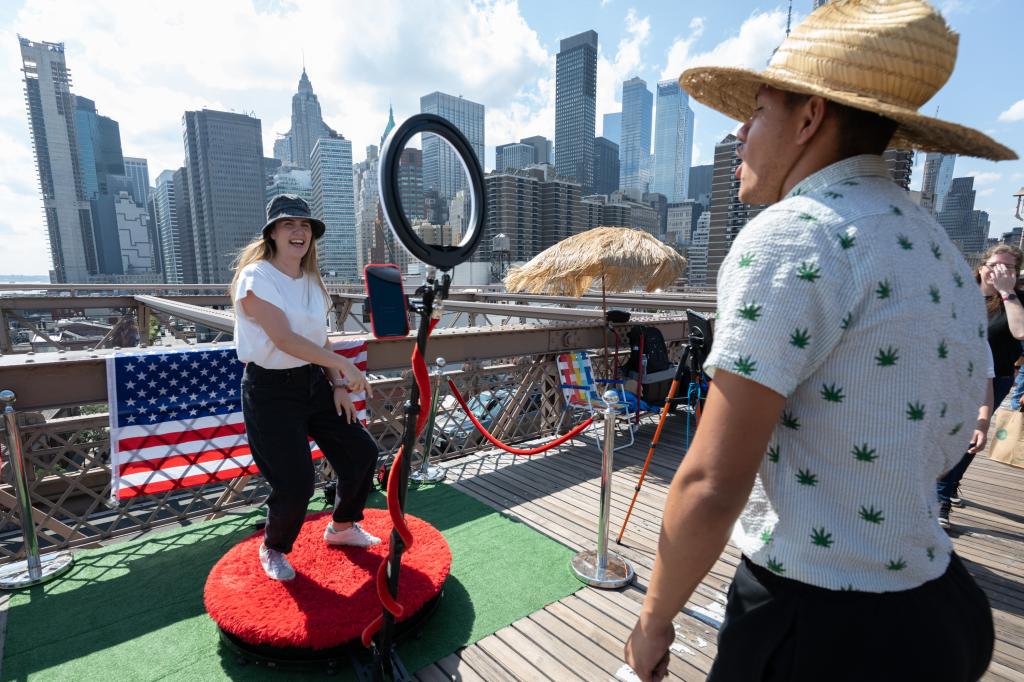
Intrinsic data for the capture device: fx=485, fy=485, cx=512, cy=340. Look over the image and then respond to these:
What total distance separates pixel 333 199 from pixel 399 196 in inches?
106

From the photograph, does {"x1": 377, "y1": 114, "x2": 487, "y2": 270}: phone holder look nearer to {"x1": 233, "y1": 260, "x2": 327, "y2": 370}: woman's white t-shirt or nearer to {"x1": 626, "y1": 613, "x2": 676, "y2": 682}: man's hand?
{"x1": 626, "y1": 613, "x2": 676, "y2": 682}: man's hand

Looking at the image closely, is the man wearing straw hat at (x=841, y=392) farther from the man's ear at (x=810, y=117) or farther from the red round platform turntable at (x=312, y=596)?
the red round platform turntable at (x=312, y=596)

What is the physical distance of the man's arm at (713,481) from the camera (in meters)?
0.78

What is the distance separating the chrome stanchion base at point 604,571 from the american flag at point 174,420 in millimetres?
2429

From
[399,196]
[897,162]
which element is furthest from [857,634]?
[897,162]

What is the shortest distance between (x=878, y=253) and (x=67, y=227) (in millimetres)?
161125

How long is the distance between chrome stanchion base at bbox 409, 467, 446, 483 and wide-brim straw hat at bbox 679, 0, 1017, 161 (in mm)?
4196

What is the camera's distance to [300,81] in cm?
19925

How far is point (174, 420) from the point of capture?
3496mm

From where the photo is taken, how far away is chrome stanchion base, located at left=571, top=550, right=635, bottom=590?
2963mm

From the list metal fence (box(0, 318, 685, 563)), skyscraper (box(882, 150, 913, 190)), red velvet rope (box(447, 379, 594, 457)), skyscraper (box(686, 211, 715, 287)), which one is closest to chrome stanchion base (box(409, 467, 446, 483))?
metal fence (box(0, 318, 685, 563))

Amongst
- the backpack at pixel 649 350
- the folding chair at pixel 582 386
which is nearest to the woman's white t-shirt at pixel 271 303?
the folding chair at pixel 582 386

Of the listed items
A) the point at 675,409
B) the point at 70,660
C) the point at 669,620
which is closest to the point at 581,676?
the point at 669,620

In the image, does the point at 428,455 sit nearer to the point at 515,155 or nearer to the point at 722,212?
the point at 722,212
